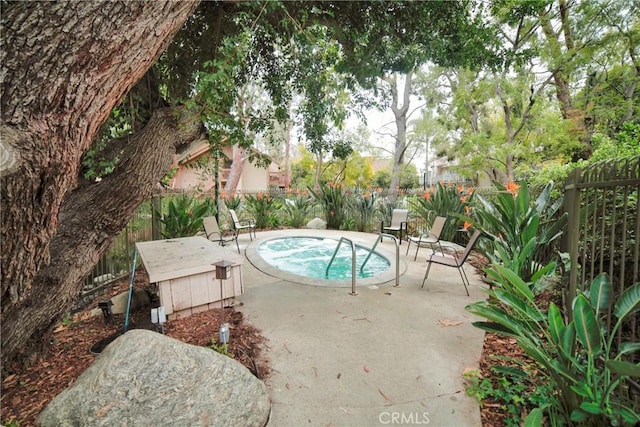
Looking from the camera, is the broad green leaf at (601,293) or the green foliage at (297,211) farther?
the green foliage at (297,211)

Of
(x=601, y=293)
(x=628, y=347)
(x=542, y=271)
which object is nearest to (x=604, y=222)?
(x=542, y=271)

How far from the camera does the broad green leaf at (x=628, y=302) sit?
1.47 m

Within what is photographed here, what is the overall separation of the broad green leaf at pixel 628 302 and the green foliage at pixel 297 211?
9.05 metres

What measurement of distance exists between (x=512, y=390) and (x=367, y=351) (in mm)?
Result: 1090

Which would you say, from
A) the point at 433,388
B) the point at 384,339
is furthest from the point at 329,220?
the point at 433,388

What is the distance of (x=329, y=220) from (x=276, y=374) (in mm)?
7836

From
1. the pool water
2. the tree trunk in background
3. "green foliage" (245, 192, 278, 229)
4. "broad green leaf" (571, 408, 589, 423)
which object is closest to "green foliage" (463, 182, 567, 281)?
"broad green leaf" (571, 408, 589, 423)

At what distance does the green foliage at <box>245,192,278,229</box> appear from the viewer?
977cm

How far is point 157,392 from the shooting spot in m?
1.65

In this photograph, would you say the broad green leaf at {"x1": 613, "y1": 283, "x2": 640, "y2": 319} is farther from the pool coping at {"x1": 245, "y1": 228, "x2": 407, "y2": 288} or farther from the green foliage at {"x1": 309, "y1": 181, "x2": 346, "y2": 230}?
the green foliage at {"x1": 309, "y1": 181, "x2": 346, "y2": 230}

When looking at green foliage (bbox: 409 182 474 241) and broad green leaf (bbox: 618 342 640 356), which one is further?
green foliage (bbox: 409 182 474 241)

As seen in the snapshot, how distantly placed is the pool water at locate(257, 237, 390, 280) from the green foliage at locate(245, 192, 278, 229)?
1695 mm

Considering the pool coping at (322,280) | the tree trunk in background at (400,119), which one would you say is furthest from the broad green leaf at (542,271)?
the tree trunk in background at (400,119)

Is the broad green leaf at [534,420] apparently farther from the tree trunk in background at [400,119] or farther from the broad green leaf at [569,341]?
the tree trunk in background at [400,119]
